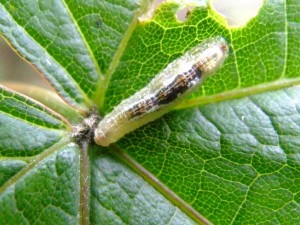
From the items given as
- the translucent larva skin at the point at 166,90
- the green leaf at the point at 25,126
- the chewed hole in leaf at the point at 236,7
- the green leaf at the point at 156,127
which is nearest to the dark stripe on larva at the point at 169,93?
the translucent larva skin at the point at 166,90

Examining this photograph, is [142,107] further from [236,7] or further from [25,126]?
[236,7]

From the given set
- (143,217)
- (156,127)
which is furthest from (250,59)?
(143,217)

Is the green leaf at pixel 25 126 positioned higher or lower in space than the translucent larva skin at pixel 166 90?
lower

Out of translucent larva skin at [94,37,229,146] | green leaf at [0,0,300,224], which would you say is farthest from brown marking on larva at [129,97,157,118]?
green leaf at [0,0,300,224]

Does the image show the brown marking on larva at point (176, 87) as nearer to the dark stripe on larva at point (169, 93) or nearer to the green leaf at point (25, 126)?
the dark stripe on larva at point (169, 93)

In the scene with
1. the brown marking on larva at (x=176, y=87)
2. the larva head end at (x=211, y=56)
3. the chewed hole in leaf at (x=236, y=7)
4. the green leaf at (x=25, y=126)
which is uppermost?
the chewed hole in leaf at (x=236, y=7)

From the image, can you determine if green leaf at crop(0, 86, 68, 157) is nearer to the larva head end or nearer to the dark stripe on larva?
the dark stripe on larva
